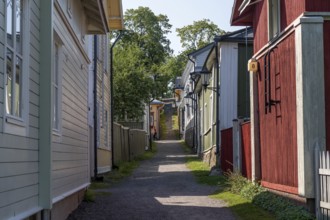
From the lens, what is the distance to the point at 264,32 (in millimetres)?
13398

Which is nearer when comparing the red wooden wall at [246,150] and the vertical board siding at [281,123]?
the vertical board siding at [281,123]

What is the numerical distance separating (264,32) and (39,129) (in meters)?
7.09

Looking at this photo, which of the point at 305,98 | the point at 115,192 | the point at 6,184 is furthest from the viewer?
the point at 115,192

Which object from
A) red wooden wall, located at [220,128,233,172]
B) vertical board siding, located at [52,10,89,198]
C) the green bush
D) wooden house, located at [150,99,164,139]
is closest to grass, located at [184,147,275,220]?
the green bush

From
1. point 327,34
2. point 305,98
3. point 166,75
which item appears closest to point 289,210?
point 305,98

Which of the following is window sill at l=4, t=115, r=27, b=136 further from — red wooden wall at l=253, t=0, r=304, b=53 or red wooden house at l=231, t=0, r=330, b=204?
red wooden wall at l=253, t=0, r=304, b=53

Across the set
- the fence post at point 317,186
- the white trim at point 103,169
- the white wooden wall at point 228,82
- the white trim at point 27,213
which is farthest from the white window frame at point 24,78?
the white wooden wall at point 228,82

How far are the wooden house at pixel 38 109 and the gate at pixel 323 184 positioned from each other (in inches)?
166

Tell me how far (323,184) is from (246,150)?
6.55 m

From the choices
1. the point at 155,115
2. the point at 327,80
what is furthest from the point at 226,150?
the point at 155,115

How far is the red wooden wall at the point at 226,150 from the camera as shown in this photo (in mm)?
18789

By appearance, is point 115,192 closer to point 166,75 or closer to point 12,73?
point 12,73

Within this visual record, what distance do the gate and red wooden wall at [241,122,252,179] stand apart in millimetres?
5578

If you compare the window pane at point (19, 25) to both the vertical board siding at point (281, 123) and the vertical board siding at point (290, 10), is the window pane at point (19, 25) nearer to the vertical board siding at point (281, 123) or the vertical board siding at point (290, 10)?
the vertical board siding at point (290, 10)
